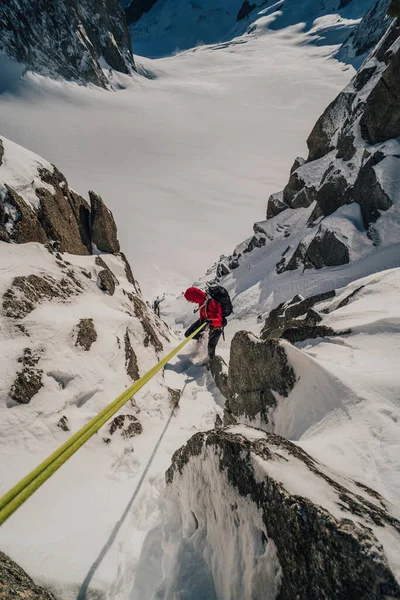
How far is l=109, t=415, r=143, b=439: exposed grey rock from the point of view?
213 inches

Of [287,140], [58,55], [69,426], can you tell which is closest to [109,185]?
[287,140]

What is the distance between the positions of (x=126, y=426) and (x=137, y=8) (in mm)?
214960

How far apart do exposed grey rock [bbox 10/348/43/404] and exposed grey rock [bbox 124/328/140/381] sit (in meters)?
2.10

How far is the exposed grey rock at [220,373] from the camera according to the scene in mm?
7762

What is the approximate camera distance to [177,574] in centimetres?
249

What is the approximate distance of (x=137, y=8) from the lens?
15712 cm

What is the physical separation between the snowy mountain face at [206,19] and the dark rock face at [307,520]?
170 meters

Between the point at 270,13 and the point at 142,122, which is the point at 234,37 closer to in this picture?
the point at 270,13

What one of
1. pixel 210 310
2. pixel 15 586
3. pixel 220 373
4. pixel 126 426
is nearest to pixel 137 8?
pixel 210 310

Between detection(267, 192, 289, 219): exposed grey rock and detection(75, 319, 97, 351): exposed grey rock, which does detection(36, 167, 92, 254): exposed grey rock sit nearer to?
detection(75, 319, 97, 351): exposed grey rock

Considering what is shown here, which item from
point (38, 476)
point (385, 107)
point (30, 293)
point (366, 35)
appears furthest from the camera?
point (366, 35)

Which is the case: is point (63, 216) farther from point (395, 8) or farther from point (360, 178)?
point (395, 8)

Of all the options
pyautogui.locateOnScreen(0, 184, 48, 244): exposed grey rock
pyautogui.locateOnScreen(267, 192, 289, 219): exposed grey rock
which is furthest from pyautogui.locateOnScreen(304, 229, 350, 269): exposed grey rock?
pyautogui.locateOnScreen(0, 184, 48, 244): exposed grey rock

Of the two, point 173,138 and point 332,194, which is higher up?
point 173,138
